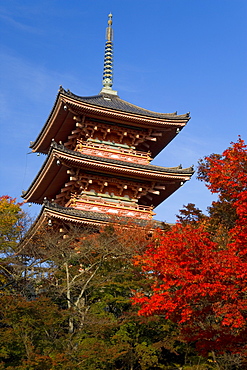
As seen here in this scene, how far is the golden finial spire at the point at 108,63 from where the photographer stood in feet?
113

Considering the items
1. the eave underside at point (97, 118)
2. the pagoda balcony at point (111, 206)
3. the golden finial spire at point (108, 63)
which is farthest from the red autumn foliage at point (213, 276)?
the golden finial spire at point (108, 63)

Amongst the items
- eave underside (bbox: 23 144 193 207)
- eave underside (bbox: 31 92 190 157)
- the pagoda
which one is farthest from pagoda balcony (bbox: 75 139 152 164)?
eave underside (bbox: 23 144 193 207)

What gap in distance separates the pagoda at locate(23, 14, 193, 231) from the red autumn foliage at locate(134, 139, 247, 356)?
8715 millimetres

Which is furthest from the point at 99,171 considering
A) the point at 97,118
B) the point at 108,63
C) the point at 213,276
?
the point at 213,276

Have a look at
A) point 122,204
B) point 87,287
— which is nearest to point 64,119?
point 122,204

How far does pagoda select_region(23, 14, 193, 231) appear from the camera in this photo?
26594 millimetres

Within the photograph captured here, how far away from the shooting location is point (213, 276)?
1506 cm

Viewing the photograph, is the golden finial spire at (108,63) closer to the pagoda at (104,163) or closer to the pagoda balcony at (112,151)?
the pagoda at (104,163)

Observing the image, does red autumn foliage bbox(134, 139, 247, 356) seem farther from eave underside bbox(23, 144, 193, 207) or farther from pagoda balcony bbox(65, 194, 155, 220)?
eave underside bbox(23, 144, 193, 207)

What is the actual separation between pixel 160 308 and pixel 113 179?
12.6 m

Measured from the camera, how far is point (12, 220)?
27234 millimetres

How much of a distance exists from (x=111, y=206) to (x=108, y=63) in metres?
13.7

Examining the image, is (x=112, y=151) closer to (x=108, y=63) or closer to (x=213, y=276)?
(x=108, y=63)

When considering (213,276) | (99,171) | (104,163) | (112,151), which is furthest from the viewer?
(112,151)
